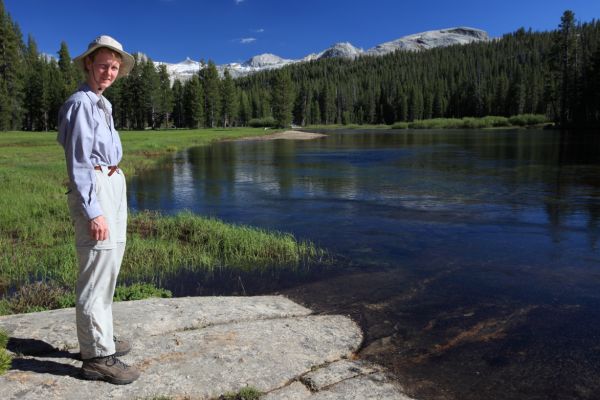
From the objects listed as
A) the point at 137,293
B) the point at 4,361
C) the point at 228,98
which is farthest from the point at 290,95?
the point at 4,361

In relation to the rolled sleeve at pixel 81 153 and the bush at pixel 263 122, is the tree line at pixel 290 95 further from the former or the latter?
the rolled sleeve at pixel 81 153

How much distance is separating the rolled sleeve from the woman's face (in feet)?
1.30

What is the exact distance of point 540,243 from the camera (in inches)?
555

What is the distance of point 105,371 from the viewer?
17.1 feet

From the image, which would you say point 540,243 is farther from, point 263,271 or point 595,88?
point 595,88

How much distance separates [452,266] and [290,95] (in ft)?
393

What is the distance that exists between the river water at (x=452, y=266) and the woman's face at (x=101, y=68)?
509 centimetres

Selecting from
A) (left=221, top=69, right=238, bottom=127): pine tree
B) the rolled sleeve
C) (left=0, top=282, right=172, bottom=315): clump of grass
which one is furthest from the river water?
(left=221, top=69, right=238, bottom=127): pine tree

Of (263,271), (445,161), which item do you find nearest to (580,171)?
(445,161)

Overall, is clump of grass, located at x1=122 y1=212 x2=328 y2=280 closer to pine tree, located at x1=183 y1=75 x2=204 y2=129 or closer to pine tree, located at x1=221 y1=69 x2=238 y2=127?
pine tree, located at x1=183 y1=75 x2=204 y2=129

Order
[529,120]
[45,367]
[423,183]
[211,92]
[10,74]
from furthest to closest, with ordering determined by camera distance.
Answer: [211,92] → [529,120] → [10,74] → [423,183] → [45,367]

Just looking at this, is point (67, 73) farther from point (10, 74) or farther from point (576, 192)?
point (576, 192)

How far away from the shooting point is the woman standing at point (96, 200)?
4715 mm

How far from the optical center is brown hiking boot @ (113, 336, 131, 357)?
579 cm
